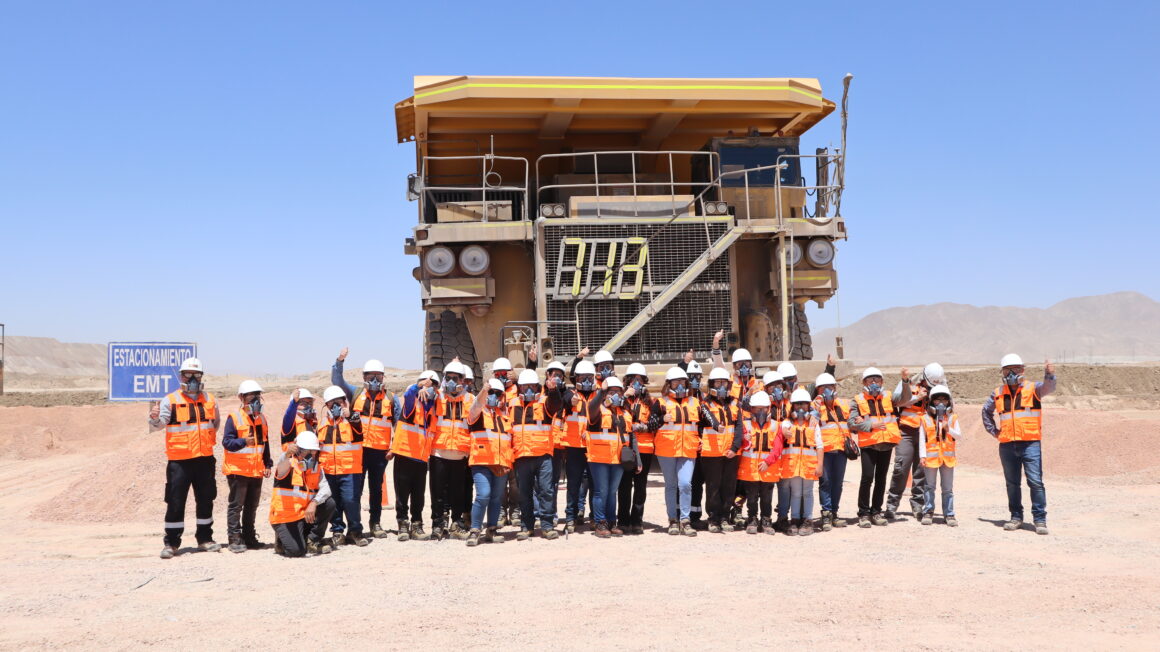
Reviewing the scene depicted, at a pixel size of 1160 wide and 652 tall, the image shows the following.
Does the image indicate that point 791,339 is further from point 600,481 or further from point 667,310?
point 600,481

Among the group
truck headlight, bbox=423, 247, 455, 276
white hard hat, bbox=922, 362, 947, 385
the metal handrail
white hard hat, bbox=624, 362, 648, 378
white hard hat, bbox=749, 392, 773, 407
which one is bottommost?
white hard hat, bbox=749, 392, 773, 407

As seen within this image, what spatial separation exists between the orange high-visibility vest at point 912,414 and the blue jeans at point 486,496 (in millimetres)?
4009

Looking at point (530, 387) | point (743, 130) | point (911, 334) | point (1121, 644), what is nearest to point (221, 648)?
point (530, 387)

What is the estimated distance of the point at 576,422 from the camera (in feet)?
29.9

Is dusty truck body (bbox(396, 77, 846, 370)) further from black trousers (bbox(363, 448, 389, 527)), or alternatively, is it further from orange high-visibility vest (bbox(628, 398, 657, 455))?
black trousers (bbox(363, 448, 389, 527))

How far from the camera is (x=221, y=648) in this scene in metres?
5.50

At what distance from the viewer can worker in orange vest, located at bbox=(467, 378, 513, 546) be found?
8.66 m

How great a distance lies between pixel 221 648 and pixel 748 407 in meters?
5.39

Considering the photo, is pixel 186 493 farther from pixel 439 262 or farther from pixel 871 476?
pixel 871 476

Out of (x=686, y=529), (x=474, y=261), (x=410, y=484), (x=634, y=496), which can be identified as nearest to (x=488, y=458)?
(x=410, y=484)

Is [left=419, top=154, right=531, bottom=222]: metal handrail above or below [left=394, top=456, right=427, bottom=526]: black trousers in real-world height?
above

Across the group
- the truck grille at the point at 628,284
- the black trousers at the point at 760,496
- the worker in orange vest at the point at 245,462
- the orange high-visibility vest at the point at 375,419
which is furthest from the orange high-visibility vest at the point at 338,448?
the black trousers at the point at 760,496

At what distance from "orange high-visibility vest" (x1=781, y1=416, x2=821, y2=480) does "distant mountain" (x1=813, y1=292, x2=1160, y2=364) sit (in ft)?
324

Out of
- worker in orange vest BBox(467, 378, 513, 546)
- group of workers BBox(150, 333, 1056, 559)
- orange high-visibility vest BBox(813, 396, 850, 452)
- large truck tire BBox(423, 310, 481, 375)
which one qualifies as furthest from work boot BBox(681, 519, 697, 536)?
large truck tire BBox(423, 310, 481, 375)
